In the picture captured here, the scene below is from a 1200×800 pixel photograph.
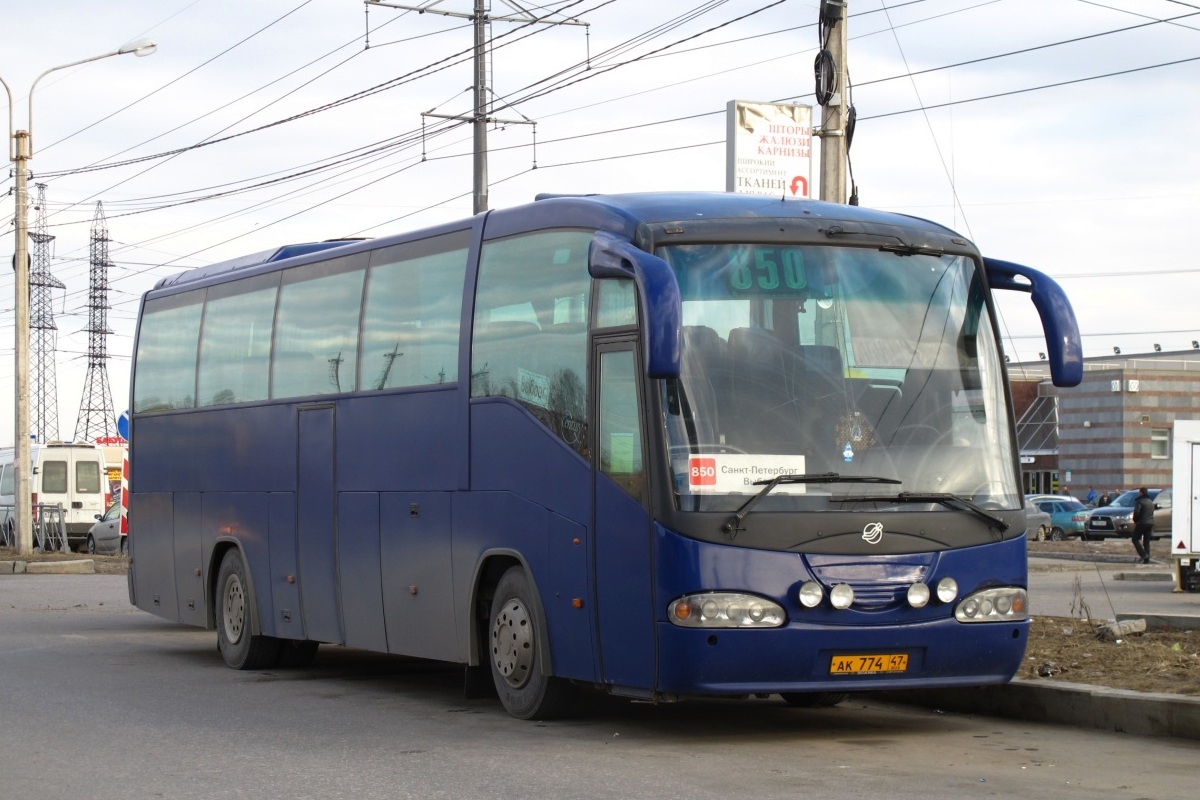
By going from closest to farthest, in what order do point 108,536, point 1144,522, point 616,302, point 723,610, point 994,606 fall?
point 723,610 < point 994,606 < point 616,302 < point 1144,522 < point 108,536

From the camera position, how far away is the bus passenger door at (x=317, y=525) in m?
14.2

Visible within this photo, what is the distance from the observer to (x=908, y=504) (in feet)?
33.2

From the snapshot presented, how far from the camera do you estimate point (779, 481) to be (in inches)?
392

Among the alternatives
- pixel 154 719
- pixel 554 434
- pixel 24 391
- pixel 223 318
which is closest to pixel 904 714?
pixel 554 434

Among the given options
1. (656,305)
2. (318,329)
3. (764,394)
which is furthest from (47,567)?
(656,305)

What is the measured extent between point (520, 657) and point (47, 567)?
2416 centimetres

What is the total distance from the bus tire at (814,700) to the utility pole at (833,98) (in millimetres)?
4919

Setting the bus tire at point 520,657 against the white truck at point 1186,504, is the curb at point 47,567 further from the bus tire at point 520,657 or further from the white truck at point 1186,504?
the bus tire at point 520,657

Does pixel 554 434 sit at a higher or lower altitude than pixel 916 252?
lower

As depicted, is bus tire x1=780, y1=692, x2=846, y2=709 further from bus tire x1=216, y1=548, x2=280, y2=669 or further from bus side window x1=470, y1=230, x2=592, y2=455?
bus tire x1=216, y1=548, x2=280, y2=669

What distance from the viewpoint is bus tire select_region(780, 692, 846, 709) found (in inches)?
478

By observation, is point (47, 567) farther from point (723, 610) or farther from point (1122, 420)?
point (1122, 420)

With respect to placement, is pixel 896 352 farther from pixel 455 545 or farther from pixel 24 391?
pixel 24 391

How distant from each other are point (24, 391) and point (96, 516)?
13.8 metres
